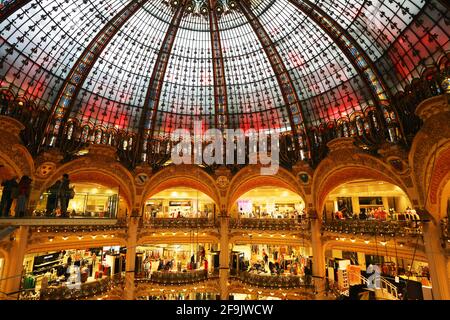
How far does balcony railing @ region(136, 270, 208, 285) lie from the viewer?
2603 cm

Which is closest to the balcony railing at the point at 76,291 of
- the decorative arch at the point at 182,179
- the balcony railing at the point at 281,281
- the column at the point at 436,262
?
the decorative arch at the point at 182,179

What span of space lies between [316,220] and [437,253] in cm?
988

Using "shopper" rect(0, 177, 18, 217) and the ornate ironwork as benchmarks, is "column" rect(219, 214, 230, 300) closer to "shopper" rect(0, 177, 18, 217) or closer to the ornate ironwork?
the ornate ironwork

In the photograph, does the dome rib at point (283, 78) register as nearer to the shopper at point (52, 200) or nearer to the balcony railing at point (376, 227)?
the balcony railing at point (376, 227)

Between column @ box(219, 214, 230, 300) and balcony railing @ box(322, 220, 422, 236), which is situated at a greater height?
balcony railing @ box(322, 220, 422, 236)

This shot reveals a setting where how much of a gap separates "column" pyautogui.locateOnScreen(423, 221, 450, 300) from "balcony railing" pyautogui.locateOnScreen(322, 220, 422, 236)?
0.74 m

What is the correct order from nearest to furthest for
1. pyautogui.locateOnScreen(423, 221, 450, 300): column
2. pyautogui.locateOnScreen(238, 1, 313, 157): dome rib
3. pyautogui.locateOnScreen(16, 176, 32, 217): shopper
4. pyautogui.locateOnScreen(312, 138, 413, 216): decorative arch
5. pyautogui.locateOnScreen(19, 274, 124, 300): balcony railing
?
pyautogui.locateOnScreen(16, 176, 32, 217): shopper
pyautogui.locateOnScreen(423, 221, 450, 300): column
pyautogui.locateOnScreen(19, 274, 124, 300): balcony railing
pyautogui.locateOnScreen(312, 138, 413, 216): decorative arch
pyautogui.locateOnScreen(238, 1, 313, 157): dome rib

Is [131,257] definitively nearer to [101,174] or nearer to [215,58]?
[101,174]

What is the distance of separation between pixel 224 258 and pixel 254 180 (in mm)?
8858

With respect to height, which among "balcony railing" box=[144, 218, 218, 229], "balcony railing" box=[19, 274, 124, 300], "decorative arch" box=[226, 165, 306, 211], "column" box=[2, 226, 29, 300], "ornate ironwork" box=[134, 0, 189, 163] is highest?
"ornate ironwork" box=[134, 0, 189, 163]

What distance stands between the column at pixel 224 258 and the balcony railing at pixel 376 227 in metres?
10.1

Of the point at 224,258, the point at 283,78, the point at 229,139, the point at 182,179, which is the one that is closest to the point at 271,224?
the point at 224,258

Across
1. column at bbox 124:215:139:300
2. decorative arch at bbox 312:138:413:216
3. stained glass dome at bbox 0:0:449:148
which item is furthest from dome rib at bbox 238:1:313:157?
column at bbox 124:215:139:300
